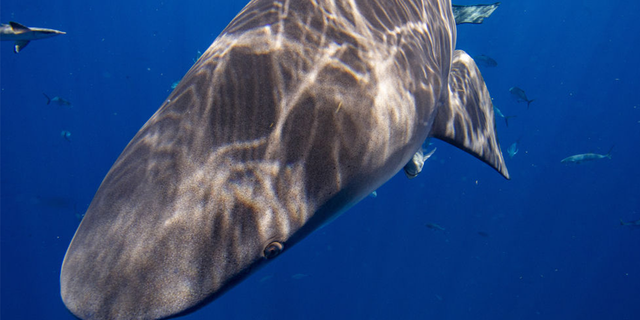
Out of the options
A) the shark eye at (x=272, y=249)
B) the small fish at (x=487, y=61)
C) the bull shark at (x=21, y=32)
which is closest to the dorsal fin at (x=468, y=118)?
the shark eye at (x=272, y=249)

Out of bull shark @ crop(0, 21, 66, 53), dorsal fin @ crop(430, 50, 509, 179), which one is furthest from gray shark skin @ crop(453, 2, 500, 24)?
bull shark @ crop(0, 21, 66, 53)

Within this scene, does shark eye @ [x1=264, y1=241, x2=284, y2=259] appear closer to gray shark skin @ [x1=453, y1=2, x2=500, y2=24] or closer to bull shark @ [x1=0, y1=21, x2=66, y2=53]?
gray shark skin @ [x1=453, y1=2, x2=500, y2=24]

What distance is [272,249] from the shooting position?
1441 millimetres

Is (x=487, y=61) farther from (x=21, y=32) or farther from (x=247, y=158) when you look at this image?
(x=247, y=158)

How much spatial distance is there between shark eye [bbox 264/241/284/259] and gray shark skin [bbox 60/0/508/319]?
1 centimetres

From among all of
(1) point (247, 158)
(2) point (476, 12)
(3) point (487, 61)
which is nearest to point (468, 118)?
(1) point (247, 158)

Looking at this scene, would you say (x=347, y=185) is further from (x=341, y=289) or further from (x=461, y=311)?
(x=461, y=311)

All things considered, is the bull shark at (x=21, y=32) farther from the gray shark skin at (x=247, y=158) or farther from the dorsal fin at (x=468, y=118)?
the dorsal fin at (x=468, y=118)

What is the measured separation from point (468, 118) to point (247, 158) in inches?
78.6

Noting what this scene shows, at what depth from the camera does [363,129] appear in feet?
5.44

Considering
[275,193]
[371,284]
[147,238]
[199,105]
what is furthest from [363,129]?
[371,284]

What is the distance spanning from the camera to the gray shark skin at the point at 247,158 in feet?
4.23

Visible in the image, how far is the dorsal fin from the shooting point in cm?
264

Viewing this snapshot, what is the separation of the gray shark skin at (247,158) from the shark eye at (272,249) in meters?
0.01
